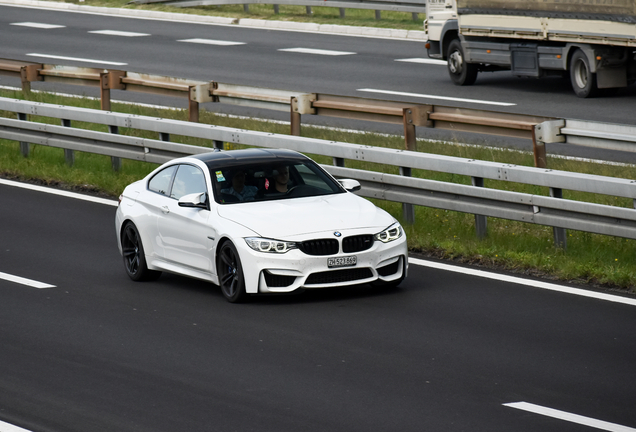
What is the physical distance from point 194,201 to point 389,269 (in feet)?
6.07

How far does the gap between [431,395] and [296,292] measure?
9.62 feet

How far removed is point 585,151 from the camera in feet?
59.8

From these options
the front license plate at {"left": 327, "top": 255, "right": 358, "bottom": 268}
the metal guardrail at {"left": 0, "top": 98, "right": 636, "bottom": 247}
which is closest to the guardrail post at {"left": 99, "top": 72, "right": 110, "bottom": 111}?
the metal guardrail at {"left": 0, "top": 98, "right": 636, "bottom": 247}

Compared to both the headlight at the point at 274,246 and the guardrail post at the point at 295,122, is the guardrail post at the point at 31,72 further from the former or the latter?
the headlight at the point at 274,246

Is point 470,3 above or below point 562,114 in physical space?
above

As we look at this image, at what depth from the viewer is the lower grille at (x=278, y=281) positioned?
10.5m

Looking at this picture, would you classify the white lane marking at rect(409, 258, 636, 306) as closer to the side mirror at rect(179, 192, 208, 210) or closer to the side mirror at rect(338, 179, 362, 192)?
the side mirror at rect(338, 179, 362, 192)

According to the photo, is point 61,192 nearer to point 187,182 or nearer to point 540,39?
point 187,182

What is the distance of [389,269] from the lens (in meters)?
10.9

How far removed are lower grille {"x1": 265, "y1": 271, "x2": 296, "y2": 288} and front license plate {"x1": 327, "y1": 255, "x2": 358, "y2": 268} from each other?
33 cm

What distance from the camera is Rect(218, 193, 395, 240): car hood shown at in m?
10.6

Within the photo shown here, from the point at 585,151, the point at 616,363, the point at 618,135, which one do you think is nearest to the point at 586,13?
the point at 585,151

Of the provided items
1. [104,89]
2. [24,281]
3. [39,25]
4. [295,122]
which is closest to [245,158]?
[24,281]

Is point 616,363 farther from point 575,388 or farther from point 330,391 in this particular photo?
point 330,391
